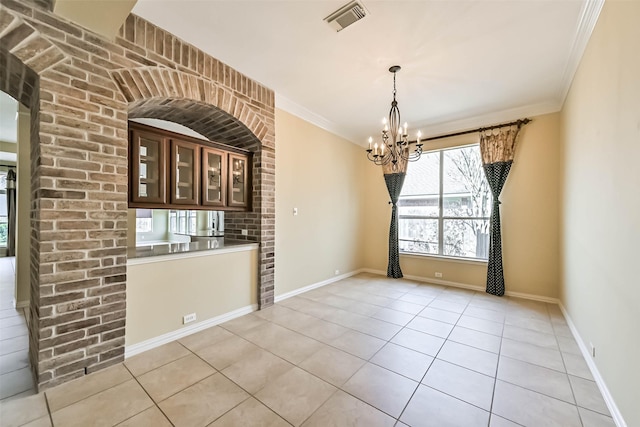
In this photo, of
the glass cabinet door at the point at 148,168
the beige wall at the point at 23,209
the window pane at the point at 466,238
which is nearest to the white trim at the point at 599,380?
the window pane at the point at 466,238

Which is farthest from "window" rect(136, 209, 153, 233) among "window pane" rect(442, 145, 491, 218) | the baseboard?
"window pane" rect(442, 145, 491, 218)

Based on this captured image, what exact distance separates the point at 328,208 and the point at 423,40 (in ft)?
9.48

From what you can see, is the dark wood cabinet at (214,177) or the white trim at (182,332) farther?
the dark wood cabinet at (214,177)

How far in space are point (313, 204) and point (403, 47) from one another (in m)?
2.56

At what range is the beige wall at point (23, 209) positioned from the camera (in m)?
3.36

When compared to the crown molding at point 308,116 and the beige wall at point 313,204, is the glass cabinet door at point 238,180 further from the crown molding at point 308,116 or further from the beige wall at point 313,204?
the crown molding at point 308,116

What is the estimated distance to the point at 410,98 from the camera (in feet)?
12.1

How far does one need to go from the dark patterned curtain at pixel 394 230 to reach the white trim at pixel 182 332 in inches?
114

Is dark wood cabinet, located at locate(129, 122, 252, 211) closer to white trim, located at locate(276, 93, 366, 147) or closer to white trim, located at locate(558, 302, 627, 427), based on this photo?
white trim, located at locate(276, 93, 366, 147)

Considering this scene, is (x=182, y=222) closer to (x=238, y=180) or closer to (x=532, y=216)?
(x=238, y=180)

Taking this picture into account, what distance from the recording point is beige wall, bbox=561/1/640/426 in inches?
58.2

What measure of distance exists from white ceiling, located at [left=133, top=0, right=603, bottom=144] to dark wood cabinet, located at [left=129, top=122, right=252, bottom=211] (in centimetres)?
101

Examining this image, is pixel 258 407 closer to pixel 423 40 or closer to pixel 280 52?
pixel 280 52

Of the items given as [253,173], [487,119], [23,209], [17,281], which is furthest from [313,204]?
[17,281]
